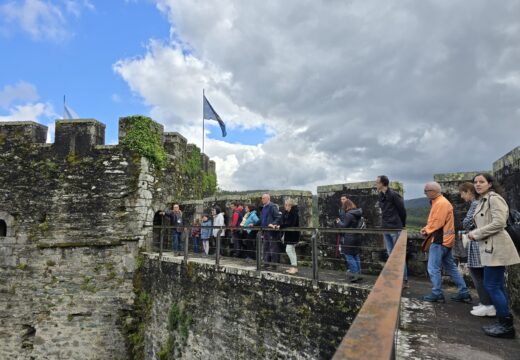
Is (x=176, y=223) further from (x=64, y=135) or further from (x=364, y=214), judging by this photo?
(x=364, y=214)

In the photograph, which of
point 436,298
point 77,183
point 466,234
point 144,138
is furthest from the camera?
point 144,138

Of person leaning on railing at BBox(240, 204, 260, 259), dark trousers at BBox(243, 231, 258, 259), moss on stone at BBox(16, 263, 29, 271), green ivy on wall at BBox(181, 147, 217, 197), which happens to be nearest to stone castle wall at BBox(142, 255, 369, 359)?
person leaning on railing at BBox(240, 204, 260, 259)

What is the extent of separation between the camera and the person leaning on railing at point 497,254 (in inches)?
126

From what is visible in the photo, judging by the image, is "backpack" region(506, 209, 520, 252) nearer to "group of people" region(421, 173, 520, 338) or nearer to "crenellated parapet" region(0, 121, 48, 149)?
"group of people" region(421, 173, 520, 338)

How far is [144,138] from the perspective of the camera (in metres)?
10.5

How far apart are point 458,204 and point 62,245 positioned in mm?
9965

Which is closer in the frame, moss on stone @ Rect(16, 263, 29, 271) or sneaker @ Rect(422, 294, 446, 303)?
sneaker @ Rect(422, 294, 446, 303)

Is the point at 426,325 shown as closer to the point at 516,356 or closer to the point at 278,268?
the point at 516,356

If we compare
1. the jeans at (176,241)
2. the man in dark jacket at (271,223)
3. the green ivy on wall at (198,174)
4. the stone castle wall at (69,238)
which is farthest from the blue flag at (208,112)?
the man in dark jacket at (271,223)

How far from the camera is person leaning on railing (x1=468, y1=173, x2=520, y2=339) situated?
3.19m

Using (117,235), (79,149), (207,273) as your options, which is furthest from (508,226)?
Result: (79,149)

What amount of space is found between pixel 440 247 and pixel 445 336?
1.76m

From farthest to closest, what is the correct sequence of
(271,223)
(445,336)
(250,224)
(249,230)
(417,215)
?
1. (417,215)
2. (249,230)
3. (250,224)
4. (271,223)
5. (445,336)

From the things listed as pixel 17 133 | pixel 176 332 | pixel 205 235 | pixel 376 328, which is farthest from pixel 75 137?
pixel 376 328
